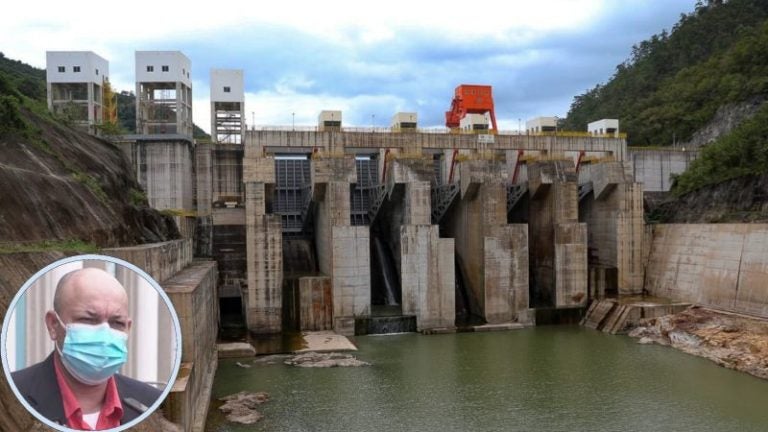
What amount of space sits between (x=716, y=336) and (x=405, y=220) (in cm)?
1025

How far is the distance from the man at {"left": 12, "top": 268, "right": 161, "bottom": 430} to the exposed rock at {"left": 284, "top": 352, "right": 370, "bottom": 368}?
11.3 metres

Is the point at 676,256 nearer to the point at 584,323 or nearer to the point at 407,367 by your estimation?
the point at 584,323

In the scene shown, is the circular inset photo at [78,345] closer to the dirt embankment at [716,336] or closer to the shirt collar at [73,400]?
the shirt collar at [73,400]

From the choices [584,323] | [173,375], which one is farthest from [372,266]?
[173,375]

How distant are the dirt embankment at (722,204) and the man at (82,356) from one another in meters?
21.2

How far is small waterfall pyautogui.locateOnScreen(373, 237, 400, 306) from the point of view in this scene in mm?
23698

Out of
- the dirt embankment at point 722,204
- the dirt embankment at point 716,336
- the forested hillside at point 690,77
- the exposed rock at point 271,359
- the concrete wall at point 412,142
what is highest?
the forested hillside at point 690,77

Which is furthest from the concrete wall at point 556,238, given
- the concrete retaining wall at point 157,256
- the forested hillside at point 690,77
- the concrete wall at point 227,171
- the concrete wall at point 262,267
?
the forested hillside at point 690,77

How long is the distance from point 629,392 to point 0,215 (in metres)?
12.9

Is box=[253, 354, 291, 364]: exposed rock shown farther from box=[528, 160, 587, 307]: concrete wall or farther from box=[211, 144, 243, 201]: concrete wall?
box=[528, 160, 587, 307]: concrete wall

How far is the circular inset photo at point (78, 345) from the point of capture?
4.99m

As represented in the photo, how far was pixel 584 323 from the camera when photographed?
2216cm

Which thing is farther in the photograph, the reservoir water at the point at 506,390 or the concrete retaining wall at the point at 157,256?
the reservoir water at the point at 506,390

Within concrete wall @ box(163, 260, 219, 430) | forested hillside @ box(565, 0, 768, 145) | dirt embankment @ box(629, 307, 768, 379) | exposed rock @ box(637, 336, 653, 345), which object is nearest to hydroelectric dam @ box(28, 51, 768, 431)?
concrete wall @ box(163, 260, 219, 430)
